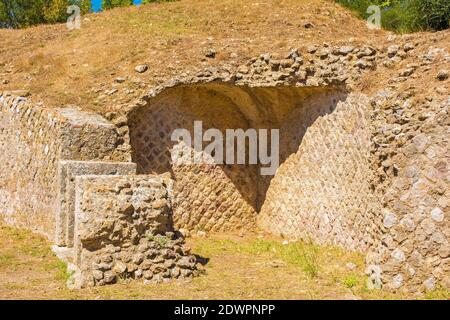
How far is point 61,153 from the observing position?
36.9ft

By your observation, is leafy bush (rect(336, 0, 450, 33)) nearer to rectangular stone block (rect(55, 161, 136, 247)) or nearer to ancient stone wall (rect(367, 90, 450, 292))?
ancient stone wall (rect(367, 90, 450, 292))

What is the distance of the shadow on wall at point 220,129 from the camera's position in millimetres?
12961

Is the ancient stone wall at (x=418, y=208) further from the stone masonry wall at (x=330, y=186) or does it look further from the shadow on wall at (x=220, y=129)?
the shadow on wall at (x=220, y=129)

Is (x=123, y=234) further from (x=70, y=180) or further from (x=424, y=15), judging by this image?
(x=424, y=15)

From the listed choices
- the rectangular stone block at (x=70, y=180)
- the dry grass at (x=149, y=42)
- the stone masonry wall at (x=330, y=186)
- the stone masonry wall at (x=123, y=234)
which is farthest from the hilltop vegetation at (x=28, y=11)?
the stone masonry wall at (x=123, y=234)

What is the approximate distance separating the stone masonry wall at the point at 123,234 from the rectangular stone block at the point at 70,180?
136 cm

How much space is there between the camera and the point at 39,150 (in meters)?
12.4

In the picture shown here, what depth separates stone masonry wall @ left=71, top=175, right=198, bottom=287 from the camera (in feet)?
28.7

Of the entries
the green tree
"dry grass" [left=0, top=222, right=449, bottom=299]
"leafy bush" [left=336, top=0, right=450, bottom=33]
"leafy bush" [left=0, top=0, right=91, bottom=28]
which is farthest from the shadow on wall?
the green tree

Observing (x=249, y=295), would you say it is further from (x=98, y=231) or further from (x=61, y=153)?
(x=61, y=153)

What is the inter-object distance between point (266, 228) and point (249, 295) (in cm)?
559

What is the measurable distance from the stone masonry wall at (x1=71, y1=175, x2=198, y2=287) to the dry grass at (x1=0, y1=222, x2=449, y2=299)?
0.25 metres

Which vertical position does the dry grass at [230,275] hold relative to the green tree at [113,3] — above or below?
below

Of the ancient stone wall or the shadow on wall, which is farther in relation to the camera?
the shadow on wall
